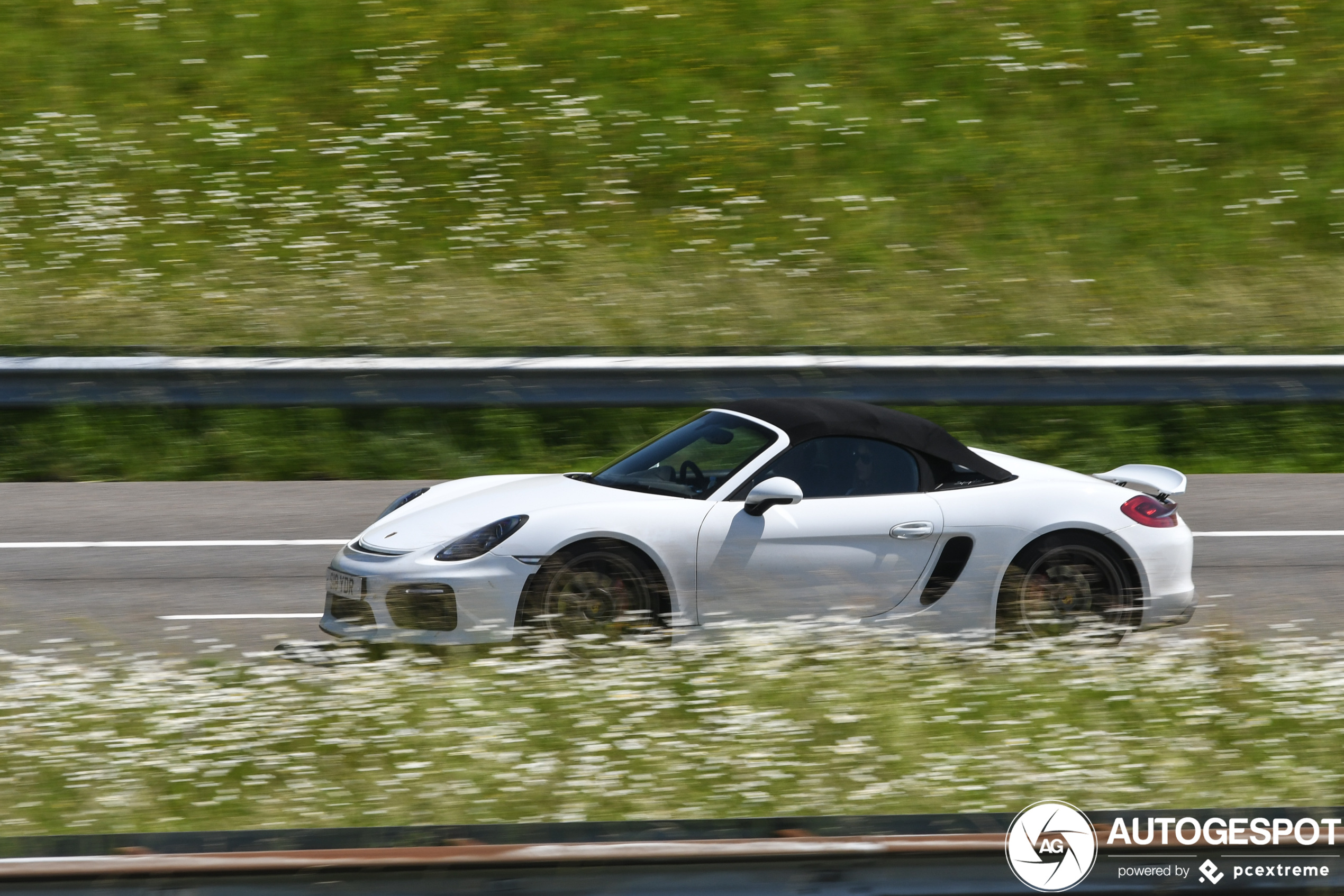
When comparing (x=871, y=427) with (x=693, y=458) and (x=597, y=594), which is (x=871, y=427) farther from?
(x=597, y=594)

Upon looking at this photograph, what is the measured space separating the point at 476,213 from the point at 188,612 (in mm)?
7354

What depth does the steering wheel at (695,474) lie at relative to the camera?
6.19m

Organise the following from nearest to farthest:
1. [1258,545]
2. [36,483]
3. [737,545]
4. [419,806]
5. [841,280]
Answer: [419,806] < [737,545] < [1258,545] < [36,483] < [841,280]

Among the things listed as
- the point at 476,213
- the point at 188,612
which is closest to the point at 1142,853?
A: the point at 188,612

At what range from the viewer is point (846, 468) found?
6.18 m

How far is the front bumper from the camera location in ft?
18.5

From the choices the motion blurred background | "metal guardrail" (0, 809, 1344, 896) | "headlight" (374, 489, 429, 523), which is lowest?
"metal guardrail" (0, 809, 1344, 896)

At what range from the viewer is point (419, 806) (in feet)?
13.5

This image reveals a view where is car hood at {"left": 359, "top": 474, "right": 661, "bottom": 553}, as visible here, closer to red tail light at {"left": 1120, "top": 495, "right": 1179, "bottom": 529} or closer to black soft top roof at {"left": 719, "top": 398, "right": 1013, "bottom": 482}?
black soft top roof at {"left": 719, "top": 398, "right": 1013, "bottom": 482}

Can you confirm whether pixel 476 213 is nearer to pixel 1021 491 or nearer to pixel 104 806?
pixel 1021 491

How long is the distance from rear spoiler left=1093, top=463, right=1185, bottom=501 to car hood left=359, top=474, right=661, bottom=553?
2.43 m

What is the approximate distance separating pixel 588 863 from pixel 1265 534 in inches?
268

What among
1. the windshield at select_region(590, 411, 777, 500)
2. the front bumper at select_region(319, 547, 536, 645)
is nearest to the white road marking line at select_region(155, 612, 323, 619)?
the front bumper at select_region(319, 547, 536, 645)

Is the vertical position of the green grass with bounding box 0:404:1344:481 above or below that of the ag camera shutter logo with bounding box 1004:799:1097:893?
above
